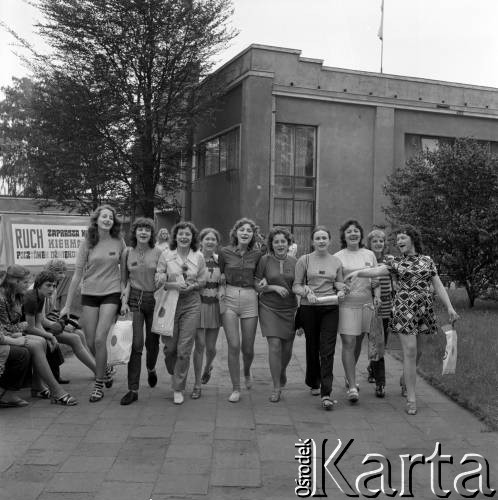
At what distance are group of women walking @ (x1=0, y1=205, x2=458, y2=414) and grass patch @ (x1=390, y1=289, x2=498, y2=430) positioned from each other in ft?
2.48

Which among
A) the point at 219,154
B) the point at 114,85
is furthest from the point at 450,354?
the point at 219,154

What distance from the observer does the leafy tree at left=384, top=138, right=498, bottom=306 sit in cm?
1435

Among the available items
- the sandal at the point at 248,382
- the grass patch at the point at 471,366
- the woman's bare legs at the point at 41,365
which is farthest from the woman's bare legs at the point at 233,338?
the grass patch at the point at 471,366

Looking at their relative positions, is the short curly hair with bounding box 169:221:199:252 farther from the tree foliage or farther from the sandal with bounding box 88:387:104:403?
the tree foliage

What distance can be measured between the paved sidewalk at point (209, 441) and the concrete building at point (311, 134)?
1630cm

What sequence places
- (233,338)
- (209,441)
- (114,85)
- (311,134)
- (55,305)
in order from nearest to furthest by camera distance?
(209,441) → (233,338) → (55,305) → (114,85) → (311,134)

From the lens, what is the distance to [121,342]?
20.0 feet

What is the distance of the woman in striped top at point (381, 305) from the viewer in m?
6.63

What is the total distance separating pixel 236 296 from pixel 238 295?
0.02m

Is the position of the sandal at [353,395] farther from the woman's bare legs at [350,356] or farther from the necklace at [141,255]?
the necklace at [141,255]

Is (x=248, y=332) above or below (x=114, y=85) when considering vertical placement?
below

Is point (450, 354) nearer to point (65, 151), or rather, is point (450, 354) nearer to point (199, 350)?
point (199, 350)

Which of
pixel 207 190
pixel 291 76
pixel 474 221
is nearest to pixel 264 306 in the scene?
pixel 474 221

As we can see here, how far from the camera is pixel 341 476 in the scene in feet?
13.9
